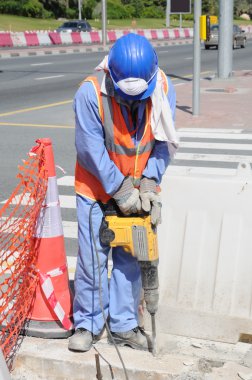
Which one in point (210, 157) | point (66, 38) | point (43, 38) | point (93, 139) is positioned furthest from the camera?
point (66, 38)

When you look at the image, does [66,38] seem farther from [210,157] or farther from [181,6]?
[210,157]

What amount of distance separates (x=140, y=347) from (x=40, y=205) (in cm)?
103

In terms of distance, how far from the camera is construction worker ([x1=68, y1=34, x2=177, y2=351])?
3.81 meters

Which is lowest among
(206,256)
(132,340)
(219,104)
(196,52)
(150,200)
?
(219,104)

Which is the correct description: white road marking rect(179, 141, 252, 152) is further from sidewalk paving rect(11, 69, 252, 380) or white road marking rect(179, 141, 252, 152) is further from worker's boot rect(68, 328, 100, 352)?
worker's boot rect(68, 328, 100, 352)

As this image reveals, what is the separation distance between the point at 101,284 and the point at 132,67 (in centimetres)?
129

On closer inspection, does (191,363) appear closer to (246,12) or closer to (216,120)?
(216,120)

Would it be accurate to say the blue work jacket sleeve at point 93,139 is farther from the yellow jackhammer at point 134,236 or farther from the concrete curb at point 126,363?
the concrete curb at point 126,363

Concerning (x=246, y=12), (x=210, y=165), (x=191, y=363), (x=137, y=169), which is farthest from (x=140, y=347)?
(x=246, y=12)

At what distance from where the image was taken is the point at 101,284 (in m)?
4.23

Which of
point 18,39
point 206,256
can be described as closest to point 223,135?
point 206,256

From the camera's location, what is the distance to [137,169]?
4059mm

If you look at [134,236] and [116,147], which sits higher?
[116,147]

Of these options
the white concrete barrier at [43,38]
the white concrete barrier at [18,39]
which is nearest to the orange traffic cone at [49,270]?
the white concrete barrier at [18,39]
